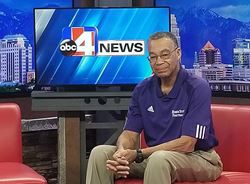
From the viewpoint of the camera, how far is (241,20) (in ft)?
13.0

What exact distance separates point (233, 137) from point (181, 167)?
0.56 metres

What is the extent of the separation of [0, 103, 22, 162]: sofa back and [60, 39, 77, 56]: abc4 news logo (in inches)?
25.0

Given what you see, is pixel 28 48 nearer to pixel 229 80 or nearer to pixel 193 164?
pixel 229 80

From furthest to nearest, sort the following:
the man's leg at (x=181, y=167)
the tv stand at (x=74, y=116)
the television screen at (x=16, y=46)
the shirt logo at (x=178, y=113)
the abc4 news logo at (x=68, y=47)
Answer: the television screen at (x=16, y=46) → the abc4 news logo at (x=68, y=47) → the tv stand at (x=74, y=116) → the shirt logo at (x=178, y=113) → the man's leg at (x=181, y=167)

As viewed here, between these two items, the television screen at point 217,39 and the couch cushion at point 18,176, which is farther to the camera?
the television screen at point 217,39

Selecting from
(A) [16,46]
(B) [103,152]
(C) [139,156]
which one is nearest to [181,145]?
(C) [139,156]

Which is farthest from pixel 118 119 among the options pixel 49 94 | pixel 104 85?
pixel 49 94

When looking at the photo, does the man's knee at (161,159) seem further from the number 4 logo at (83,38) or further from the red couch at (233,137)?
the number 4 logo at (83,38)

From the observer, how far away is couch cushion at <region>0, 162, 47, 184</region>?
262 centimetres

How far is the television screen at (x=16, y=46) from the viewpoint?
14.0 feet

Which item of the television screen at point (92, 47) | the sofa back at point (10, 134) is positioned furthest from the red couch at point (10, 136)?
the television screen at point (92, 47)

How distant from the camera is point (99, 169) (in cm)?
269

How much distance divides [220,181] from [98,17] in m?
1.63

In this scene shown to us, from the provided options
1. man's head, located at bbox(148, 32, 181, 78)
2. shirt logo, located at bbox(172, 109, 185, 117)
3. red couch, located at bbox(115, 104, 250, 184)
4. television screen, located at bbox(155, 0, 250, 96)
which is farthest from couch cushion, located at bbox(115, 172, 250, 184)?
television screen, located at bbox(155, 0, 250, 96)
